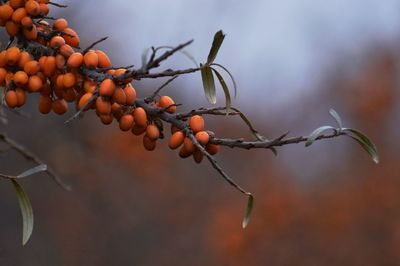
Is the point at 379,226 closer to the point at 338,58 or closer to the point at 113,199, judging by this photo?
the point at 113,199

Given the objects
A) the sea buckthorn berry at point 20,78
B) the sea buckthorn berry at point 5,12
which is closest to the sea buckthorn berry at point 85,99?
the sea buckthorn berry at point 20,78

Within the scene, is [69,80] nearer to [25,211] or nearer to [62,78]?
[62,78]

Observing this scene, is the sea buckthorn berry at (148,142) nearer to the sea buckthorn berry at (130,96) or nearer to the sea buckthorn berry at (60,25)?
the sea buckthorn berry at (130,96)

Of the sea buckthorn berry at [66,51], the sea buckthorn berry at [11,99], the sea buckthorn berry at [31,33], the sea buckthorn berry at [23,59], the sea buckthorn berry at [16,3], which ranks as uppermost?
the sea buckthorn berry at [16,3]

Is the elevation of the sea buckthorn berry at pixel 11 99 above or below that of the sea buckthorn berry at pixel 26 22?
below

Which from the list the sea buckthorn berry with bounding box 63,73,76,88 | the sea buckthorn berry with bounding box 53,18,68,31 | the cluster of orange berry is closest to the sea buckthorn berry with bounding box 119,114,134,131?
the cluster of orange berry

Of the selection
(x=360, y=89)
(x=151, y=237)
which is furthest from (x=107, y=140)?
(x=360, y=89)

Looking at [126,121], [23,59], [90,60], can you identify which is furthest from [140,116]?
[23,59]
